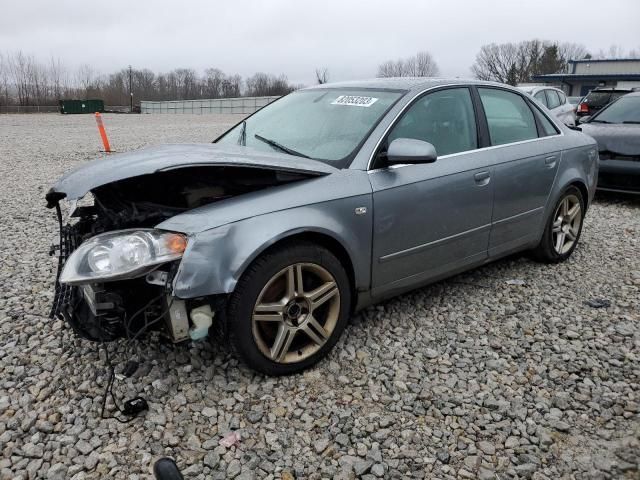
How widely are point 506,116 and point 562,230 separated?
124cm

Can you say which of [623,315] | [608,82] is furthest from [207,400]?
[608,82]

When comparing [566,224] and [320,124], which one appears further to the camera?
[566,224]

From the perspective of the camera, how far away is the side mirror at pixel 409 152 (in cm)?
293

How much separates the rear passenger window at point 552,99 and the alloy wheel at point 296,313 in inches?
406

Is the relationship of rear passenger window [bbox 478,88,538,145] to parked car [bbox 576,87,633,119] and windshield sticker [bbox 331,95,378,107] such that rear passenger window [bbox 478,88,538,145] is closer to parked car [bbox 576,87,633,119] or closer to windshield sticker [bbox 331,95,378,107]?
windshield sticker [bbox 331,95,378,107]

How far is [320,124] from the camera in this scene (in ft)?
11.3

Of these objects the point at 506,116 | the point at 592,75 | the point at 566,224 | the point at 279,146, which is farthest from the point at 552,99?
the point at 592,75

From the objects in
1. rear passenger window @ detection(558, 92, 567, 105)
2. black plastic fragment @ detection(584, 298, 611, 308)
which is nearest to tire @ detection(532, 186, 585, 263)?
black plastic fragment @ detection(584, 298, 611, 308)

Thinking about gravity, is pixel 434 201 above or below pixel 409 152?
Result: below

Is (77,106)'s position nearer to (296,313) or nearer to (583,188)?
(583,188)

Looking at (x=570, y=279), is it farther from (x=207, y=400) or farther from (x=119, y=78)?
(x=119, y=78)

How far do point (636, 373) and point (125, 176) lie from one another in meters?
2.95

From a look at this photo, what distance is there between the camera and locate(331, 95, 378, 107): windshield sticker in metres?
3.43

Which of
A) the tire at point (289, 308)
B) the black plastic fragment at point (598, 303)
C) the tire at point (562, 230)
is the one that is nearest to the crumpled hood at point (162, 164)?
the tire at point (289, 308)
